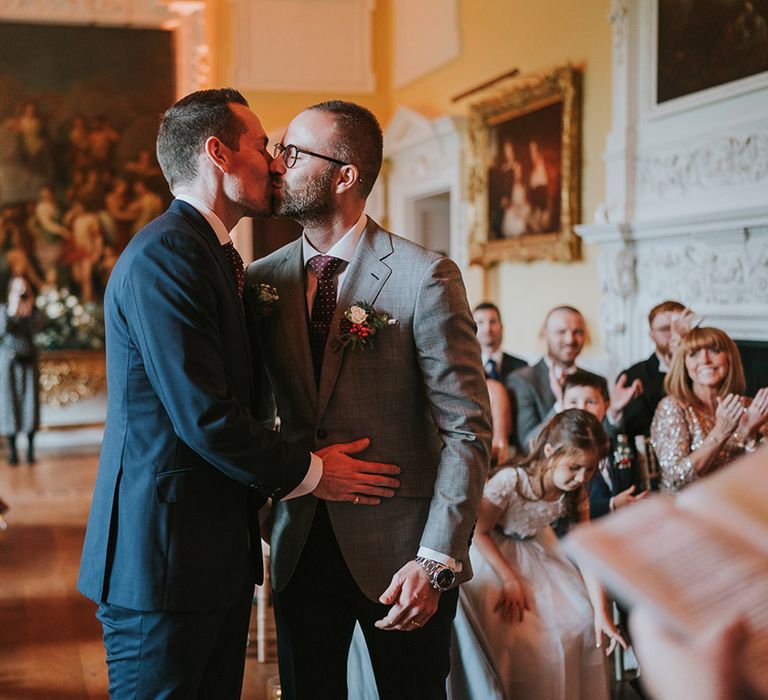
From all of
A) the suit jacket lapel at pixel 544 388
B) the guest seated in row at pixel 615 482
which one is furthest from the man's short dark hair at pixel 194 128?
the suit jacket lapel at pixel 544 388

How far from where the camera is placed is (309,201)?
235 centimetres

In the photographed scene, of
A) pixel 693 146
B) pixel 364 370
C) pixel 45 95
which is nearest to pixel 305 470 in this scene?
pixel 364 370

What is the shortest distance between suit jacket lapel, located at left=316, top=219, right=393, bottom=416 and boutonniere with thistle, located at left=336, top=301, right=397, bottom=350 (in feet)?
0.08

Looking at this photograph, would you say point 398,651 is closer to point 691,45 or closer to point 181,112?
point 181,112

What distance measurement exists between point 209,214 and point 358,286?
1.37 feet

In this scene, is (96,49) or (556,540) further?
(96,49)

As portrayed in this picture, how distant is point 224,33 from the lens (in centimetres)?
1256

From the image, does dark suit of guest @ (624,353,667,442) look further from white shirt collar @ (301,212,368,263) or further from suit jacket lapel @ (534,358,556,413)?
white shirt collar @ (301,212,368,263)

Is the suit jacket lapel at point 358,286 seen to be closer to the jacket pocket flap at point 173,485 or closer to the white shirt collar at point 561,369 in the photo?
the jacket pocket flap at point 173,485

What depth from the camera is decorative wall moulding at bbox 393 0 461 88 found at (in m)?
11.0

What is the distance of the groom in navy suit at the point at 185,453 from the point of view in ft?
6.68

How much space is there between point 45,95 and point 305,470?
11482mm

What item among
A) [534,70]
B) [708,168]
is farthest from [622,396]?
[534,70]

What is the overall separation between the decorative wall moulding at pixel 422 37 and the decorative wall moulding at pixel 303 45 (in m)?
0.49
